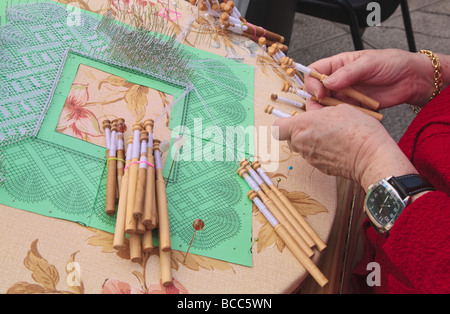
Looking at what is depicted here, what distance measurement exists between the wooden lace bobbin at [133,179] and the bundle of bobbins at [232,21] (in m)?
0.50

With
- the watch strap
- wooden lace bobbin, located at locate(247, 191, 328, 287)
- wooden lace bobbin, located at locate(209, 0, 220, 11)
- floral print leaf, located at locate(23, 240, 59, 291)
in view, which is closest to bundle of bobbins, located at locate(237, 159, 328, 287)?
wooden lace bobbin, located at locate(247, 191, 328, 287)

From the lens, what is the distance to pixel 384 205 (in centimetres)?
82

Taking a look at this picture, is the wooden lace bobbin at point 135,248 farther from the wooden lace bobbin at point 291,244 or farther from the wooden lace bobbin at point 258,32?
the wooden lace bobbin at point 258,32

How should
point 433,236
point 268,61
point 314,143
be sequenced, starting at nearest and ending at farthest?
point 433,236, point 314,143, point 268,61

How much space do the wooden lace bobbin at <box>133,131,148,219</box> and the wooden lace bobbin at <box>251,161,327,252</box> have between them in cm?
27

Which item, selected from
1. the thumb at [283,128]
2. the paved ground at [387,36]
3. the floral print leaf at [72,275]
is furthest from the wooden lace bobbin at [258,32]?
the paved ground at [387,36]

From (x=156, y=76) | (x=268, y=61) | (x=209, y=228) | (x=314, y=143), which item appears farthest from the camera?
(x=268, y=61)

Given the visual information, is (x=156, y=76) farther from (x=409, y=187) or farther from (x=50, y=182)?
(x=409, y=187)

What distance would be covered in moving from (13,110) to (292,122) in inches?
25.7

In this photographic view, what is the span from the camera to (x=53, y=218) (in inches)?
30.6

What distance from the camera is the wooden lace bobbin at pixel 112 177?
802 millimetres

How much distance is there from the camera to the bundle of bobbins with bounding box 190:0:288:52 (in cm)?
122

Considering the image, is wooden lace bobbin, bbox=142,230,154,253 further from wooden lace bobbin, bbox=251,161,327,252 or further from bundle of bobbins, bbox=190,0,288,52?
bundle of bobbins, bbox=190,0,288,52

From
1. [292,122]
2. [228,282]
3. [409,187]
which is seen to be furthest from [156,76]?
[409,187]
